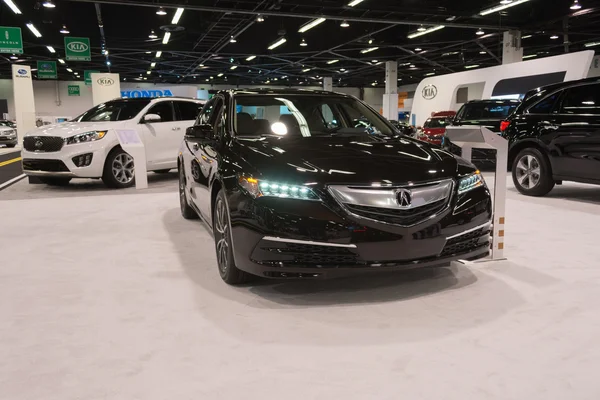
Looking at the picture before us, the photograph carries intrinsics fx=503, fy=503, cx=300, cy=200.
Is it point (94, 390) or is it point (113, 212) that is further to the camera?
point (113, 212)

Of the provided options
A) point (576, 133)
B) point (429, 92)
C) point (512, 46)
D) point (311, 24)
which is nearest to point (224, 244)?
Answer: point (576, 133)

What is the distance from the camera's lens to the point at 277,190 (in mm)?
2980

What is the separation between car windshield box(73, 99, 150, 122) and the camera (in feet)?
28.7

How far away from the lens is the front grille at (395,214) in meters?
2.91

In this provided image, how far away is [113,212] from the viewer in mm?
6488

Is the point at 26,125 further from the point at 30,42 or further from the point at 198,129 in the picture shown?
the point at 198,129

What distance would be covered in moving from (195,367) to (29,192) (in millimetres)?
7365

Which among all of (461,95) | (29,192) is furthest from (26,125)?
(461,95)

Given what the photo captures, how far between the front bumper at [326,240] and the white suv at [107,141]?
19.3 ft

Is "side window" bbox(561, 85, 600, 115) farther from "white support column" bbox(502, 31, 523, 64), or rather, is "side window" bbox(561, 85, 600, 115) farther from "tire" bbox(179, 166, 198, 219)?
"white support column" bbox(502, 31, 523, 64)

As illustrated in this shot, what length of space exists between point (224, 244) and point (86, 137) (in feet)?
18.0

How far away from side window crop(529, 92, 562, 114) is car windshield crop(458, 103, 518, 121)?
11.4 feet

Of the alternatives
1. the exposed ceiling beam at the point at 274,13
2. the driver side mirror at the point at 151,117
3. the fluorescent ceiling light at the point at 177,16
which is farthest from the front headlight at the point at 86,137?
the fluorescent ceiling light at the point at 177,16

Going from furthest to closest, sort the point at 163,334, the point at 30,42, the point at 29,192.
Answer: the point at 30,42 < the point at 29,192 < the point at 163,334
